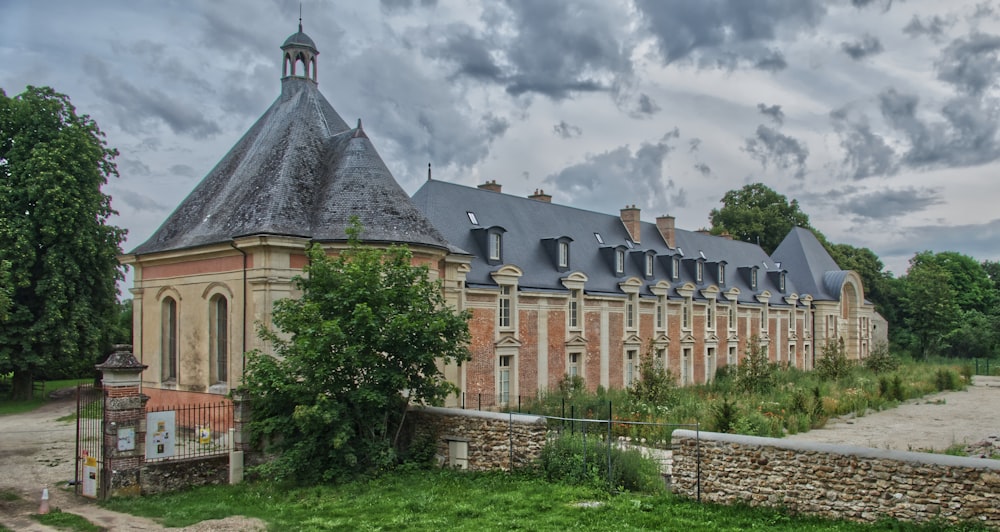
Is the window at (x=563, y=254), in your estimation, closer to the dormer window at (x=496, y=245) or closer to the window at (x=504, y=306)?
the dormer window at (x=496, y=245)

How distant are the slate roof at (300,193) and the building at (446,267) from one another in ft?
0.17

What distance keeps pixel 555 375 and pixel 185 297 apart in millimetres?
13647

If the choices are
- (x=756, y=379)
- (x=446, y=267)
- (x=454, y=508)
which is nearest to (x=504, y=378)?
(x=446, y=267)

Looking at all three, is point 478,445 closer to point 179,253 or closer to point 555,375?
point 179,253

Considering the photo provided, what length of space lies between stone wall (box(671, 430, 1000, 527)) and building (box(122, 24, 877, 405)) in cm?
1007

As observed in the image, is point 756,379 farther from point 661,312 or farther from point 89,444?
point 89,444

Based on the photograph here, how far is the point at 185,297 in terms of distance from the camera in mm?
20797

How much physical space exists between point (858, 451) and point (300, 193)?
Answer: 48.3ft

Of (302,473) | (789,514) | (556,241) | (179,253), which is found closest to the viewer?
(789,514)

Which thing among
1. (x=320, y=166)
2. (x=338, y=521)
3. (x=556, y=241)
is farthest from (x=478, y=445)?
(x=556, y=241)

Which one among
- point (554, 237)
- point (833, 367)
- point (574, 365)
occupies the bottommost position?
point (833, 367)

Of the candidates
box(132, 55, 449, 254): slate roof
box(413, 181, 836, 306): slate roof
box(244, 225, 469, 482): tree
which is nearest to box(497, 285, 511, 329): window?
box(413, 181, 836, 306): slate roof

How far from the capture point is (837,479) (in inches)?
418

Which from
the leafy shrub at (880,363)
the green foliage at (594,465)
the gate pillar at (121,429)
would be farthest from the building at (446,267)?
the green foliage at (594,465)
